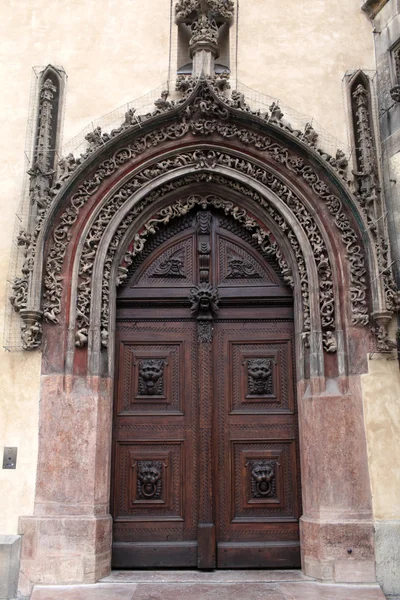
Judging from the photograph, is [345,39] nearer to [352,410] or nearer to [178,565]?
[352,410]

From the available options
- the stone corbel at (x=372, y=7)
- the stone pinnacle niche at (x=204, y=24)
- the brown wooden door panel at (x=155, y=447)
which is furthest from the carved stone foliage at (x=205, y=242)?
the stone corbel at (x=372, y=7)

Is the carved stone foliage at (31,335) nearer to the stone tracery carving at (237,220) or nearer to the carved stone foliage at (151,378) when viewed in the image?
the stone tracery carving at (237,220)

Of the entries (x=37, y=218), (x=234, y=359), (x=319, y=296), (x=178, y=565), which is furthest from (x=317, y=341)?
(x=37, y=218)

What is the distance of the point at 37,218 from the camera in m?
6.71

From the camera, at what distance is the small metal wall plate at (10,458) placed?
6285 millimetres

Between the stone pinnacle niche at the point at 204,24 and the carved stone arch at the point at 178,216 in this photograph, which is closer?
the carved stone arch at the point at 178,216

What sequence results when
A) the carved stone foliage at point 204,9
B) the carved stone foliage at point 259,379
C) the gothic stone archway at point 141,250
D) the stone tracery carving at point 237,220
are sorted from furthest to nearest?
the carved stone foliage at point 204,9 → the carved stone foliage at point 259,379 → the stone tracery carving at point 237,220 → the gothic stone archway at point 141,250

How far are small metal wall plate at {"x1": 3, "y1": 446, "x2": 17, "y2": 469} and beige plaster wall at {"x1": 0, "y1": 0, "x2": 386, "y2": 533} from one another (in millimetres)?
2566

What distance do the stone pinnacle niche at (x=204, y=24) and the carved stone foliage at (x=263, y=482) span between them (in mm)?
4346

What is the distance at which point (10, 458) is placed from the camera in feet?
20.7

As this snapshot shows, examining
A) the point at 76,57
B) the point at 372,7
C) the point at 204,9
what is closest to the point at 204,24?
the point at 204,9

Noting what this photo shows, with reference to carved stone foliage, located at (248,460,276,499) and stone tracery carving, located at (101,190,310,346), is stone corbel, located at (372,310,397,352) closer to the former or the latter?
stone tracery carving, located at (101,190,310,346)

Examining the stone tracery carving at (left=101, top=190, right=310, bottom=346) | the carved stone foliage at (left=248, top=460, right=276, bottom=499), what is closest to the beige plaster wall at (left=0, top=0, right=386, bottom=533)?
the stone tracery carving at (left=101, top=190, right=310, bottom=346)

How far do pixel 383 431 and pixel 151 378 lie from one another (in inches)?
95.7
